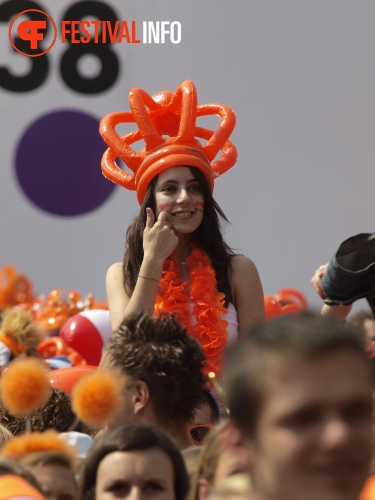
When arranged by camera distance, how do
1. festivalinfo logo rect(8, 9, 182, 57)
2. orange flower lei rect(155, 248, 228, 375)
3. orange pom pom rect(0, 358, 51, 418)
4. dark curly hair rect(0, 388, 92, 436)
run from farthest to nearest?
1. festivalinfo logo rect(8, 9, 182, 57)
2. orange flower lei rect(155, 248, 228, 375)
3. dark curly hair rect(0, 388, 92, 436)
4. orange pom pom rect(0, 358, 51, 418)

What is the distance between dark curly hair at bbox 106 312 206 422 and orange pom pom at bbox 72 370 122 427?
14.0 inches

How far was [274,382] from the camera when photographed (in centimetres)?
108

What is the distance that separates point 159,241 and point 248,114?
3.08 m

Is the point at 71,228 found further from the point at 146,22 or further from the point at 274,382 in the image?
the point at 274,382

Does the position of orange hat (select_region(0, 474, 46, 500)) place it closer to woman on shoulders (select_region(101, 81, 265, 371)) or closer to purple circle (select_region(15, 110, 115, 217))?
woman on shoulders (select_region(101, 81, 265, 371))

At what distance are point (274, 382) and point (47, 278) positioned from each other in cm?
564

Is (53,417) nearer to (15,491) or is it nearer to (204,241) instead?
(204,241)

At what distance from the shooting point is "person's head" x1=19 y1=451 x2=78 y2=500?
214 cm

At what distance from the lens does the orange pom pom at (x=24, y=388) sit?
2287 millimetres

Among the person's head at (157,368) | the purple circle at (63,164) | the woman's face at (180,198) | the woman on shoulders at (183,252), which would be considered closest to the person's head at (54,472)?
the person's head at (157,368)

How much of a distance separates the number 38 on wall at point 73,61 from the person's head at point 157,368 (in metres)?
4.10

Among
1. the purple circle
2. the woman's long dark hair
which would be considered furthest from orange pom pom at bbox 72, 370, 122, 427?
the purple circle

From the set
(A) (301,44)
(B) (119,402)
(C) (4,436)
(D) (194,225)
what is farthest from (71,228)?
(B) (119,402)

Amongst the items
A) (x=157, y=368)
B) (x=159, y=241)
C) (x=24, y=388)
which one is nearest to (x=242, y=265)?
(x=159, y=241)
